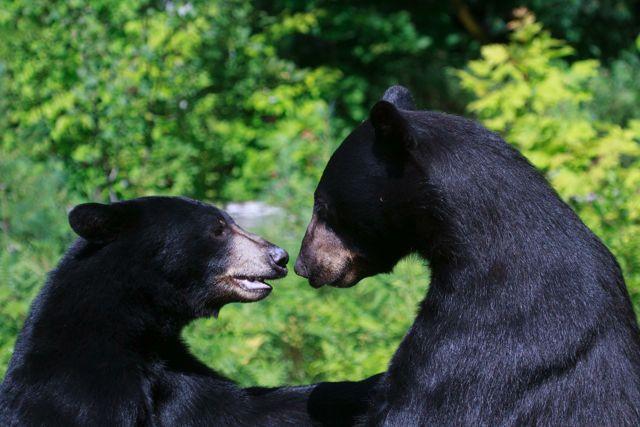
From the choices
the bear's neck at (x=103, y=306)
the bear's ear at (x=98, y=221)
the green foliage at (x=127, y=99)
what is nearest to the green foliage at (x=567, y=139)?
the green foliage at (x=127, y=99)

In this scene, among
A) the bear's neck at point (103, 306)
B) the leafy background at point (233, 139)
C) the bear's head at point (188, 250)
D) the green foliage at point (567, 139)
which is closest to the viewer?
the bear's neck at point (103, 306)

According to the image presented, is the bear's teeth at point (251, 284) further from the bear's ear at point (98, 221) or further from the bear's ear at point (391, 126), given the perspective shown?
the bear's ear at point (391, 126)

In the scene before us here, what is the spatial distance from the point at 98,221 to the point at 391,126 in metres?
1.28

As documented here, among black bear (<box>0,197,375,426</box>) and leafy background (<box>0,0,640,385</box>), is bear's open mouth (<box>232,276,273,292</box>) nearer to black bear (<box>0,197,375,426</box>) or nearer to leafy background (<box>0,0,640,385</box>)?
black bear (<box>0,197,375,426</box>)

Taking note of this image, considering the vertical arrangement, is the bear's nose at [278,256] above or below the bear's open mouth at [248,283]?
above

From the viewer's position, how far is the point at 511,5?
14555 mm

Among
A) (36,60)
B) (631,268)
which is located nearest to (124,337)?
(631,268)

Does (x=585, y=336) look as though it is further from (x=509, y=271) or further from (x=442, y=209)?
(x=442, y=209)

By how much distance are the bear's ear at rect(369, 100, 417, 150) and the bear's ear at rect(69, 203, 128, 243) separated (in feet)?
3.84

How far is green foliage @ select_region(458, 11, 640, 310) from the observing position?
18.9 feet

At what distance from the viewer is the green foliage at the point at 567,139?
18.9 ft

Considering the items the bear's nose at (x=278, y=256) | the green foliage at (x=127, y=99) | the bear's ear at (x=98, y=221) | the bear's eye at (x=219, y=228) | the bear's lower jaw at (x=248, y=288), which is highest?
the bear's ear at (x=98, y=221)

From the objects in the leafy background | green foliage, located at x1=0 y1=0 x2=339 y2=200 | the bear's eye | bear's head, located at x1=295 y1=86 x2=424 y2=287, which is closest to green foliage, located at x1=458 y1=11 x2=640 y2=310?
the leafy background

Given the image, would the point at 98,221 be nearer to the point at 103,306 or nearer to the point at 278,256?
the point at 103,306
